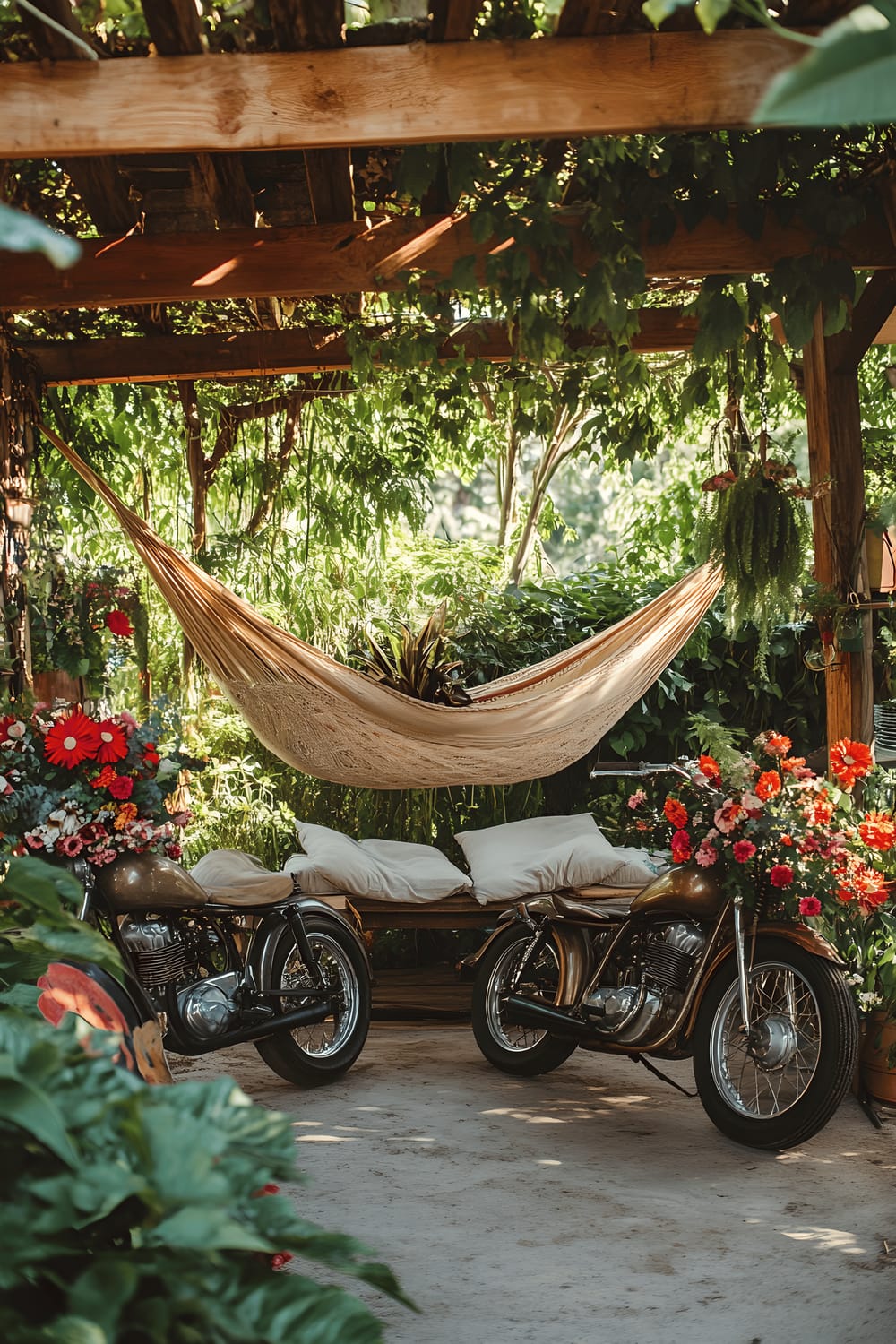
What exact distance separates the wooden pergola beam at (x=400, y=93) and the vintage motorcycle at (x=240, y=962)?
148cm

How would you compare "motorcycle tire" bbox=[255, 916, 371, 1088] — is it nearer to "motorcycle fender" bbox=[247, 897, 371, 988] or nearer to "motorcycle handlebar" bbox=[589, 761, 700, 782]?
"motorcycle fender" bbox=[247, 897, 371, 988]

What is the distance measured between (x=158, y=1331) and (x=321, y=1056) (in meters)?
2.54

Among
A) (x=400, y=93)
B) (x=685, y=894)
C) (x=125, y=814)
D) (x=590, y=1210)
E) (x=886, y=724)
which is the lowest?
(x=590, y=1210)

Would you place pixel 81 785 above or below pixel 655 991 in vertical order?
above

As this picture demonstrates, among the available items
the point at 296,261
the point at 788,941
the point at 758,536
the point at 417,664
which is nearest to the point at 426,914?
the point at 417,664

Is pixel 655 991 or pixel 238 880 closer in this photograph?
pixel 655 991

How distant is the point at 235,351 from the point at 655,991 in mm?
2167

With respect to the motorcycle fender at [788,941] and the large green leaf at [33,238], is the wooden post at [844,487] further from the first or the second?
the large green leaf at [33,238]

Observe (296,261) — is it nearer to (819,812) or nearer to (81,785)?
(81,785)

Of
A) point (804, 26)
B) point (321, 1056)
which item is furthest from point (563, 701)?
point (804, 26)

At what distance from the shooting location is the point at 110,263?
304 centimetres

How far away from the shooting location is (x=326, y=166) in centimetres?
278

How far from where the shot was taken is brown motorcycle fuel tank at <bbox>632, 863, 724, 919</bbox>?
2.71m

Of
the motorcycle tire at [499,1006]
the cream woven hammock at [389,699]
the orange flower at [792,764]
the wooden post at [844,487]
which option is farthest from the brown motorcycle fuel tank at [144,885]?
the wooden post at [844,487]
